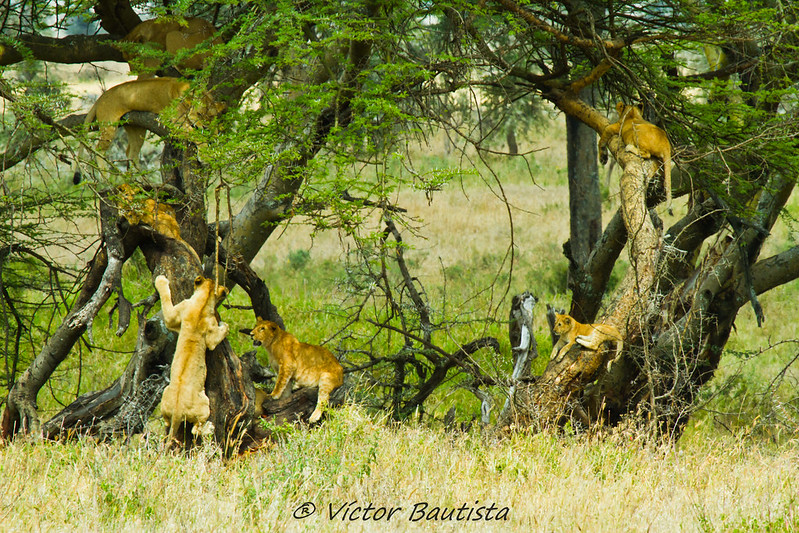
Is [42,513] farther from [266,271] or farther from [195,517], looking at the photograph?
[266,271]

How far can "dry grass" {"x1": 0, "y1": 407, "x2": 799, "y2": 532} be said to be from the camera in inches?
168

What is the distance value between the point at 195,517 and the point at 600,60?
16.9ft

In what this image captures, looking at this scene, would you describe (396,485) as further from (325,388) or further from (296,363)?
(296,363)

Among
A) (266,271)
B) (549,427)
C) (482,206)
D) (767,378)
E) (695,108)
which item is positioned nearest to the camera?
(549,427)

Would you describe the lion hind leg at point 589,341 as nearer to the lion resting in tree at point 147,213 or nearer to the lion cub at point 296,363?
the lion cub at point 296,363

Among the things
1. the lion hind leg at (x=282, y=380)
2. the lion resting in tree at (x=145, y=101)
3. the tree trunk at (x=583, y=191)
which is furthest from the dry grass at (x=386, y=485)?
the tree trunk at (x=583, y=191)

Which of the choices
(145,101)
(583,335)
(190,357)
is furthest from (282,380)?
(145,101)

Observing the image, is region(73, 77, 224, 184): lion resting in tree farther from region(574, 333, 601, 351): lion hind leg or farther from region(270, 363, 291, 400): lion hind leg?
region(574, 333, 601, 351): lion hind leg

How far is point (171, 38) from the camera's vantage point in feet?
23.2

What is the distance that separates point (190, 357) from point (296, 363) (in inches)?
53.4

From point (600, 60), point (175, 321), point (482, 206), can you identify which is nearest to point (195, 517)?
point (175, 321)

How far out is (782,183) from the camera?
8.48m

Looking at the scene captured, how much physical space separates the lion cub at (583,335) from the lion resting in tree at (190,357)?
268 centimetres

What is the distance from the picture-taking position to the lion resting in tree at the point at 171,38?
279 inches
